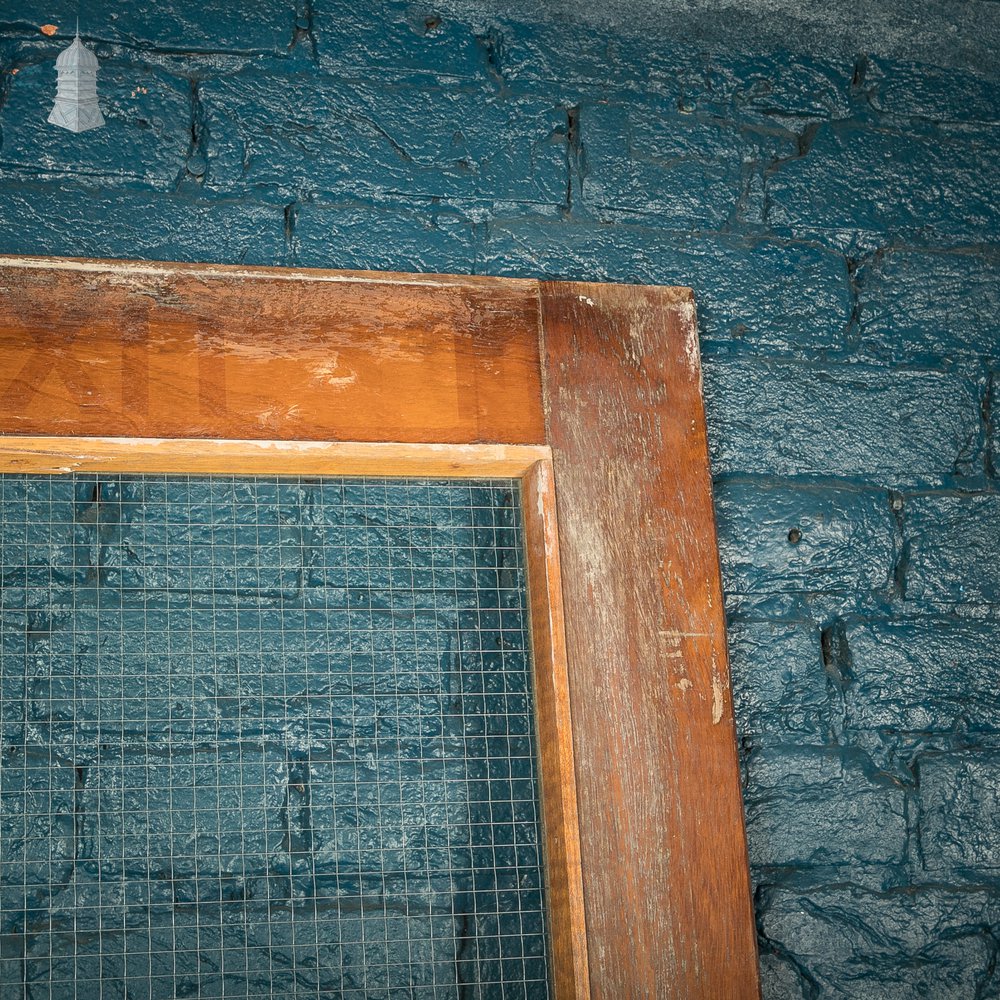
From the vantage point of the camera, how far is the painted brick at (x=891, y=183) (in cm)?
167

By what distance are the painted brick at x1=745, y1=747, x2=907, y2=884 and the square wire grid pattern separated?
0.28 m

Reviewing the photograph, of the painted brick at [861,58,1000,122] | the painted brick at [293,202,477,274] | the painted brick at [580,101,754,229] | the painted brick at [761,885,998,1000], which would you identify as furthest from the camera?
the painted brick at [861,58,1000,122]

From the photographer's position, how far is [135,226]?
146 cm

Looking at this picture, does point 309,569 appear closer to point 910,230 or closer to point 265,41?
point 265,41

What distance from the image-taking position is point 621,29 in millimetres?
1667

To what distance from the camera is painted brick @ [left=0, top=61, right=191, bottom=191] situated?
146cm

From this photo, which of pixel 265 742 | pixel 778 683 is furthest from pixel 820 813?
pixel 265 742

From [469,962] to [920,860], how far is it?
0.55 m

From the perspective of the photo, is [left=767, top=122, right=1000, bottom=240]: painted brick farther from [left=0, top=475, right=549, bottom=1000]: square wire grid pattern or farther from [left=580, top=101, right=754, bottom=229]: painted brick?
[left=0, top=475, right=549, bottom=1000]: square wire grid pattern

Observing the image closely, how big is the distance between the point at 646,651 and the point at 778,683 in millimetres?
219

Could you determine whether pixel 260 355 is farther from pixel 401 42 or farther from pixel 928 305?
pixel 928 305

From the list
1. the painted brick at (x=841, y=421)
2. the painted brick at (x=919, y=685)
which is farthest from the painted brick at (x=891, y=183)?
the painted brick at (x=919, y=685)

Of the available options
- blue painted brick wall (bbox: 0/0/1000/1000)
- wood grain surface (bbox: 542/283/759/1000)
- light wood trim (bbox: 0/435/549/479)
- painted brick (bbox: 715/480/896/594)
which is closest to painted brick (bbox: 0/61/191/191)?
blue painted brick wall (bbox: 0/0/1000/1000)

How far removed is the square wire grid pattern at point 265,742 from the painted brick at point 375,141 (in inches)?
15.4
